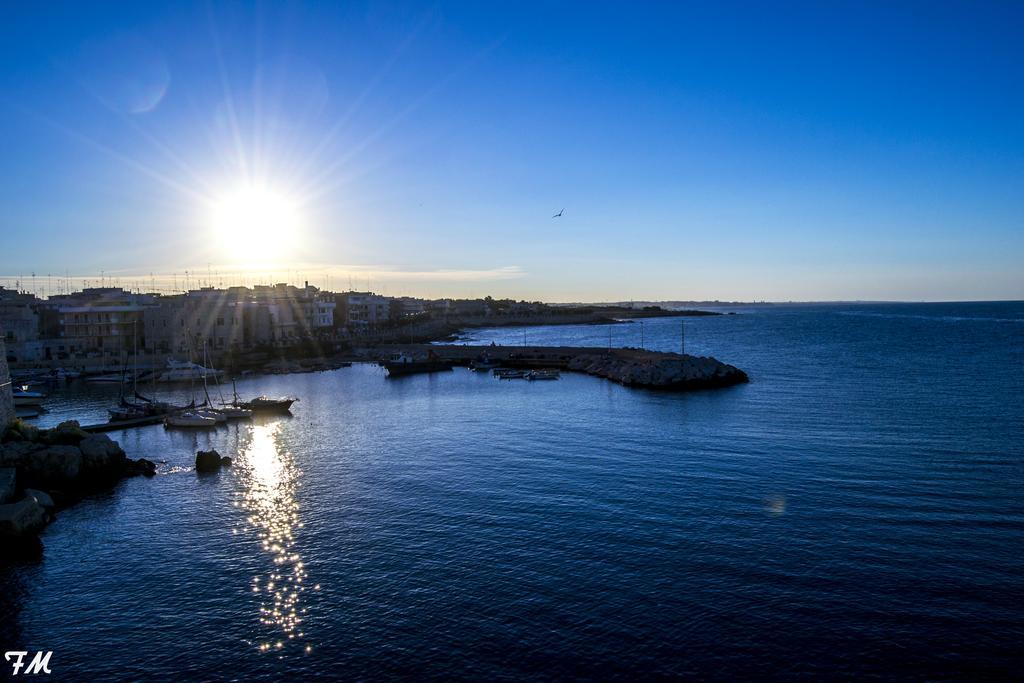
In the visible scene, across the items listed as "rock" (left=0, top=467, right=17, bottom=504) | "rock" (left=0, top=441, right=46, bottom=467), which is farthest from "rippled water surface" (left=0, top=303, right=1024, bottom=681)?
"rock" (left=0, top=441, right=46, bottom=467)

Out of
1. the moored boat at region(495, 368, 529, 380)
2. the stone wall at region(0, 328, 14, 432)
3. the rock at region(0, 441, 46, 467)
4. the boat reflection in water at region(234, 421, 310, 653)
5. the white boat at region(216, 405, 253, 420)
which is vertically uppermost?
the stone wall at region(0, 328, 14, 432)

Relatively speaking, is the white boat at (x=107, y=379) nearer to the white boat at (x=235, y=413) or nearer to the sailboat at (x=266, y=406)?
the sailboat at (x=266, y=406)

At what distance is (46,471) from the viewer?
24750 millimetres

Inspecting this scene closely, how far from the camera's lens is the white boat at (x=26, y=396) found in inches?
1780

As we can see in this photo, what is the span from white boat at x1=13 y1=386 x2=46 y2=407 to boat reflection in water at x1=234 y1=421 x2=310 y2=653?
23.2 meters

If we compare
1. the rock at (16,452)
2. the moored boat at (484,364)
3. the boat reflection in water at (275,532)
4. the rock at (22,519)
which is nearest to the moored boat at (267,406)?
the boat reflection in water at (275,532)

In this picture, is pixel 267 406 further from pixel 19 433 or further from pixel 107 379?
pixel 107 379

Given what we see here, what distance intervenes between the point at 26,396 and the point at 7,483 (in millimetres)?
30396

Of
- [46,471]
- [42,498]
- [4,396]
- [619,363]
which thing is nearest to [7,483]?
[42,498]

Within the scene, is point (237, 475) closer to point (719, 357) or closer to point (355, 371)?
point (355, 371)

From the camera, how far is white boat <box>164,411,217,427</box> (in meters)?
37.0

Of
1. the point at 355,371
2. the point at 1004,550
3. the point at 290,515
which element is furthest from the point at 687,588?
the point at 355,371

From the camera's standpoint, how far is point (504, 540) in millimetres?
17797

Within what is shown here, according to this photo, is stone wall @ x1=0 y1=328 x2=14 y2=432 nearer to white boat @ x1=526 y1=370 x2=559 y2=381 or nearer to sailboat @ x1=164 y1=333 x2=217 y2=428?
sailboat @ x1=164 y1=333 x2=217 y2=428
